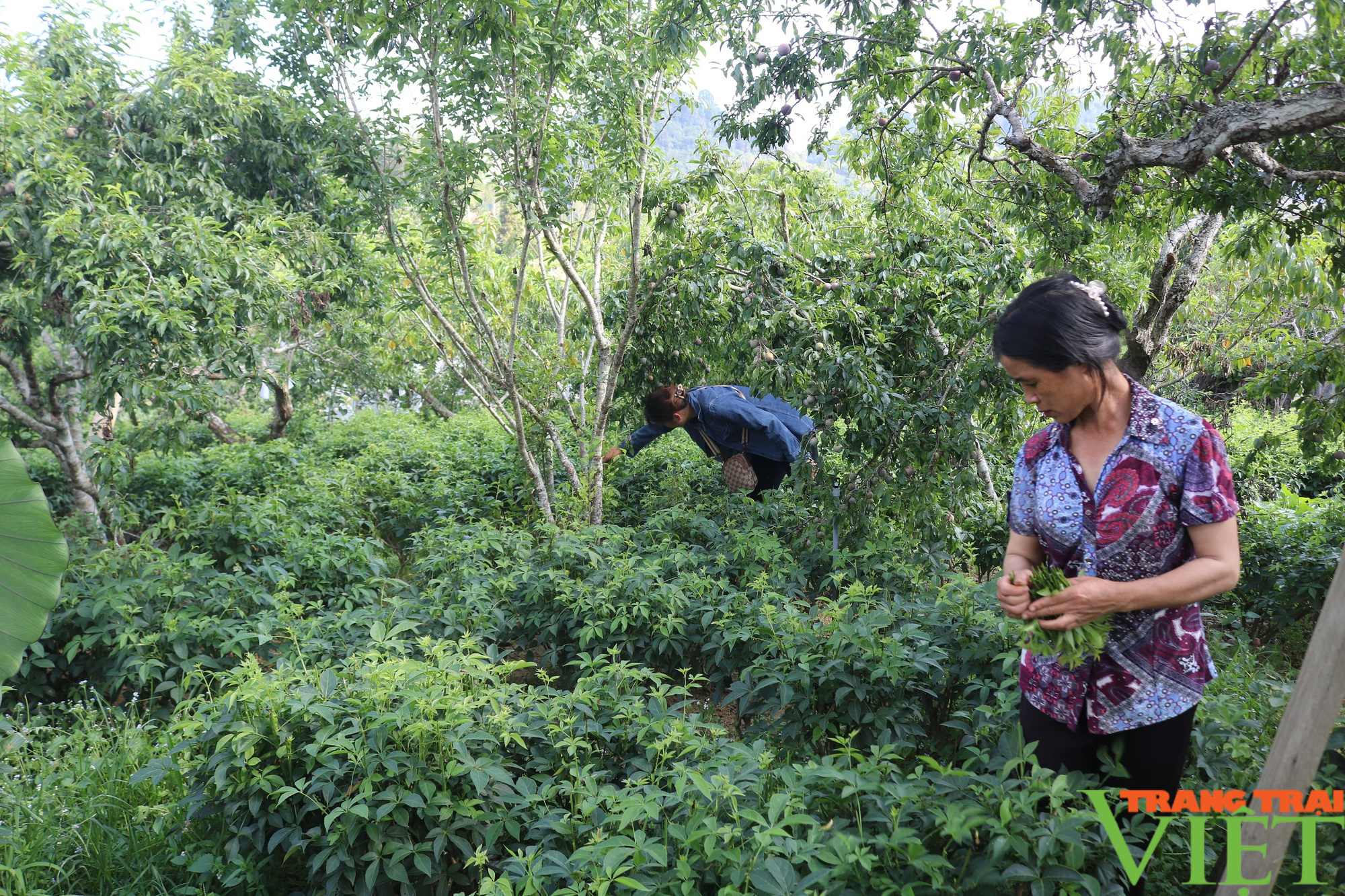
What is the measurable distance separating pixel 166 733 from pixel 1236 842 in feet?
10.2

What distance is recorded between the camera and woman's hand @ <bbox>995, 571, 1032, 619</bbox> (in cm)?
158

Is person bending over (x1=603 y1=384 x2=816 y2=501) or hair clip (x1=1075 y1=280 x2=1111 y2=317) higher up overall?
person bending over (x1=603 y1=384 x2=816 y2=501)

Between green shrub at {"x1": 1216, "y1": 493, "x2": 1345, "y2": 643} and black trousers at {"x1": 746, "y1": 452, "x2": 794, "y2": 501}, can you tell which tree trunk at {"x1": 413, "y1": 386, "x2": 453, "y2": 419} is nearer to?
black trousers at {"x1": 746, "y1": 452, "x2": 794, "y2": 501}

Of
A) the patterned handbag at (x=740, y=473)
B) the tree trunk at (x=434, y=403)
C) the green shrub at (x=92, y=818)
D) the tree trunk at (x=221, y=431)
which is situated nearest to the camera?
the green shrub at (x=92, y=818)

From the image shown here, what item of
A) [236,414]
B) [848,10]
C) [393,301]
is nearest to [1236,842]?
[848,10]

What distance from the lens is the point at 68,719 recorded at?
3463 millimetres

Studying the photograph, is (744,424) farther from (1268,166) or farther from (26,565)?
(26,565)

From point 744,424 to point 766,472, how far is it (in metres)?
0.46

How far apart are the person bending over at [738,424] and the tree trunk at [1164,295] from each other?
73.0 inches

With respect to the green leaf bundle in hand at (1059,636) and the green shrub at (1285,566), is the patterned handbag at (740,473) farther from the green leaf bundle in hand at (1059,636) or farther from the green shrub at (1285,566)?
the green leaf bundle in hand at (1059,636)

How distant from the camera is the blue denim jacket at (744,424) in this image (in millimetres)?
4613

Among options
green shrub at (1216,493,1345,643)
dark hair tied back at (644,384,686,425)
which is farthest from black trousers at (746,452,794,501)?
green shrub at (1216,493,1345,643)

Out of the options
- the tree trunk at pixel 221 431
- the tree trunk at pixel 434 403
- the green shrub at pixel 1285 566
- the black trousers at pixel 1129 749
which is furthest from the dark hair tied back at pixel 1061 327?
the tree trunk at pixel 434 403

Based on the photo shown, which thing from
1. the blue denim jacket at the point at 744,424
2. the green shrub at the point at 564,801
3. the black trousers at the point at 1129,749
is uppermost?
the blue denim jacket at the point at 744,424
